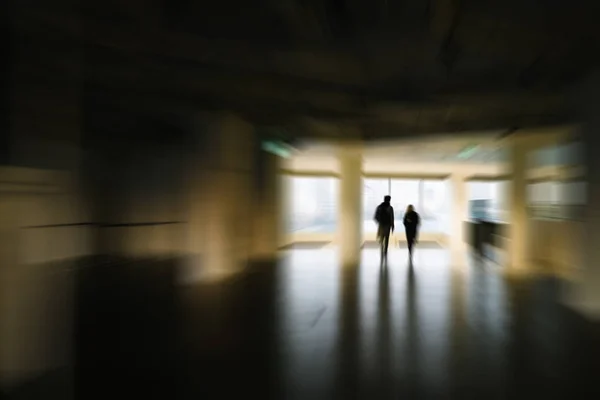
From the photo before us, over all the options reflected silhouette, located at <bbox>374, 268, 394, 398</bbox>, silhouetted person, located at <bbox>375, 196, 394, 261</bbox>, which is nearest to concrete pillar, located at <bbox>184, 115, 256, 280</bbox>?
silhouetted person, located at <bbox>375, 196, 394, 261</bbox>

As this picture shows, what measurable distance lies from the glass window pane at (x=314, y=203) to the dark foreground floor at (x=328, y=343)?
10.8 m

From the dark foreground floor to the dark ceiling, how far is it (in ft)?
9.78

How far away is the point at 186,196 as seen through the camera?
32.6 feet

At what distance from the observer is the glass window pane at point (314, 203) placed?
18688mm

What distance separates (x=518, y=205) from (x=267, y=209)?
6.41 meters

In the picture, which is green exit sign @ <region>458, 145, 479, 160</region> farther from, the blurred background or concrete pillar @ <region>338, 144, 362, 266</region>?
concrete pillar @ <region>338, 144, 362, 266</region>

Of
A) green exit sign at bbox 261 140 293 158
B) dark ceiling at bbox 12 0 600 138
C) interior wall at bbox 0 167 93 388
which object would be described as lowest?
interior wall at bbox 0 167 93 388

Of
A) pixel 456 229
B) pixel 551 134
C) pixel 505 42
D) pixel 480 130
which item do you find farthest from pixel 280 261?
pixel 456 229

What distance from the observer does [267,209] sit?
1365 centimetres

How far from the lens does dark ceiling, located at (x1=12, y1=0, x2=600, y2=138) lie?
4.48 m

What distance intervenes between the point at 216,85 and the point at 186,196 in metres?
3.45

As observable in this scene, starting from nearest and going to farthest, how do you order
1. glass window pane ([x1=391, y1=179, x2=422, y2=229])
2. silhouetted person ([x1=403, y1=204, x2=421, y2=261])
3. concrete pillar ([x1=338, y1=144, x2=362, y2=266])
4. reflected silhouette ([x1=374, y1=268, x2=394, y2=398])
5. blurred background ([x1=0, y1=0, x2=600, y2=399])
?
1. reflected silhouette ([x1=374, y1=268, x2=394, y2=398])
2. blurred background ([x1=0, y1=0, x2=600, y2=399])
3. silhouetted person ([x1=403, y1=204, x2=421, y2=261])
4. concrete pillar ([x1=338, y1=144, x2=362, y2=266])
5. glass window pane ([x1=391, y1=179, x2=422, y2=229])

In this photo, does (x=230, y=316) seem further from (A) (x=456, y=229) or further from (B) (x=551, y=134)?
(A) (x=456, y=229)

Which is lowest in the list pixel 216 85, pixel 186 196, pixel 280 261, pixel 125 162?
pixel 280 261
